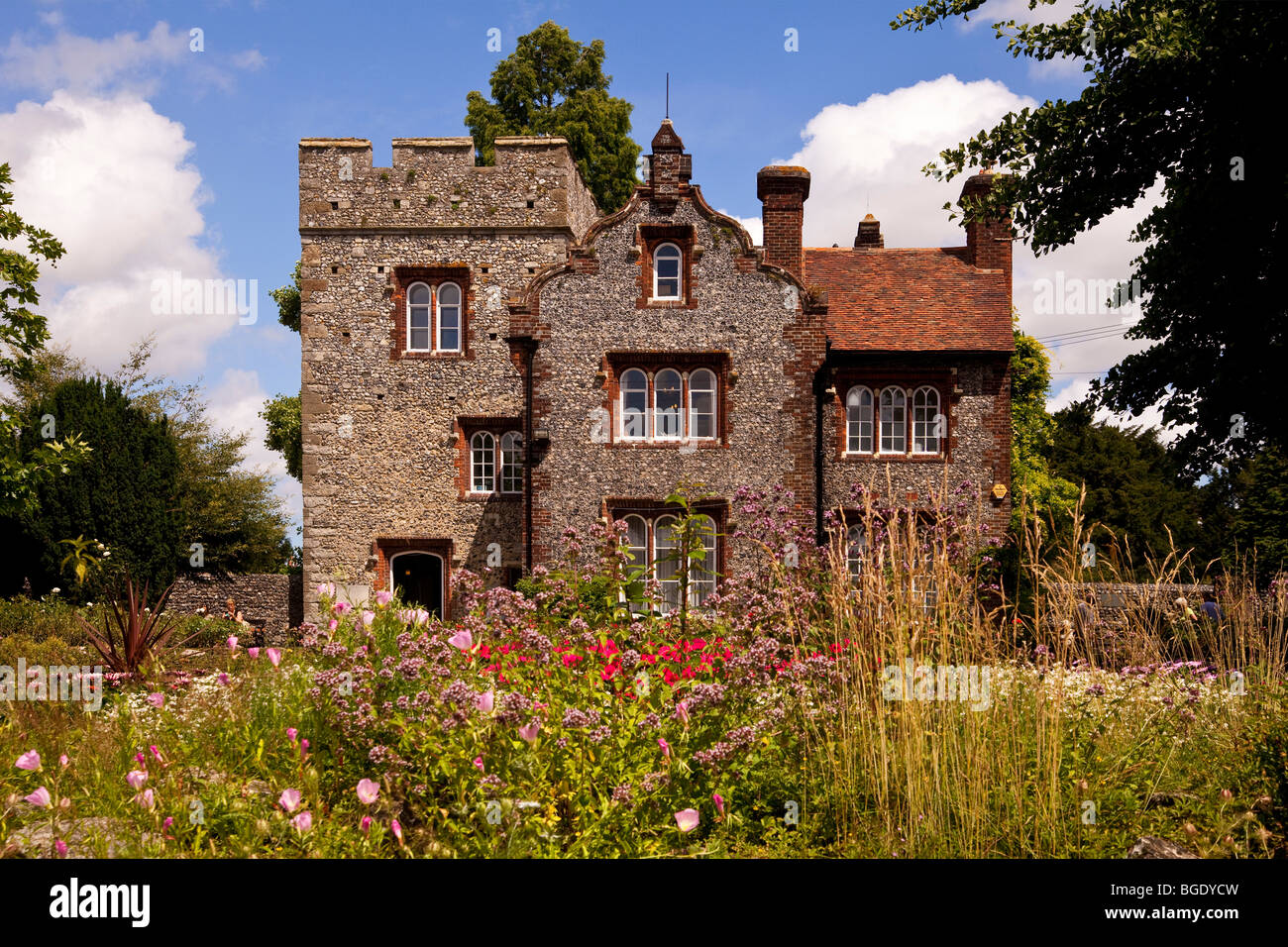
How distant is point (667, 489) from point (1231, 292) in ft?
29.9

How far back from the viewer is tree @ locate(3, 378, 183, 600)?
19.9 meters

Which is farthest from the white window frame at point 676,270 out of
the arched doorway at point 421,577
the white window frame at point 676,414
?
the arched doorway at point 421,577

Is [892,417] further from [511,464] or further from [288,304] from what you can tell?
[288,304]


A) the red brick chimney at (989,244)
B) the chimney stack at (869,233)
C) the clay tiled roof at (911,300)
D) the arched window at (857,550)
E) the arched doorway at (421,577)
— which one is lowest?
the arched doorway at (421,577)

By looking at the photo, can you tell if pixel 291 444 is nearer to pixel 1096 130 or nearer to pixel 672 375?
pixel 672 375

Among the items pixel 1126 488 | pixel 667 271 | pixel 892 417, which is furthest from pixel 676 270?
pixel 1126 488

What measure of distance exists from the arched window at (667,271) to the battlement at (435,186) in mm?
3220

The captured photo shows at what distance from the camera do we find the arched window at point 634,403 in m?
16.2

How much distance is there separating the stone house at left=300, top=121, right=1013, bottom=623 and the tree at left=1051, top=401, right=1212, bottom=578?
10977 mm

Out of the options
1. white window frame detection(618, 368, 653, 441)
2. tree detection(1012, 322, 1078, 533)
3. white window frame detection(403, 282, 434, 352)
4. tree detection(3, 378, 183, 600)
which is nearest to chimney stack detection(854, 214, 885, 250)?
tree detection(1012, 322, 1078, 533)

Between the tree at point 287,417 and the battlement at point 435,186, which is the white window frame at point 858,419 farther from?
the tree at point 287,417

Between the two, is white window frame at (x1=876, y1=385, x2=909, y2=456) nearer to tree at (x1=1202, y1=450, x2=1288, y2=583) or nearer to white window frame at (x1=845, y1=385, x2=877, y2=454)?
white window frame at (x1=845, y1=385, x2=877, y2=454)

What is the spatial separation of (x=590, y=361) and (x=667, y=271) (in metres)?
2.21

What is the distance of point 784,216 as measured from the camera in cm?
1677
